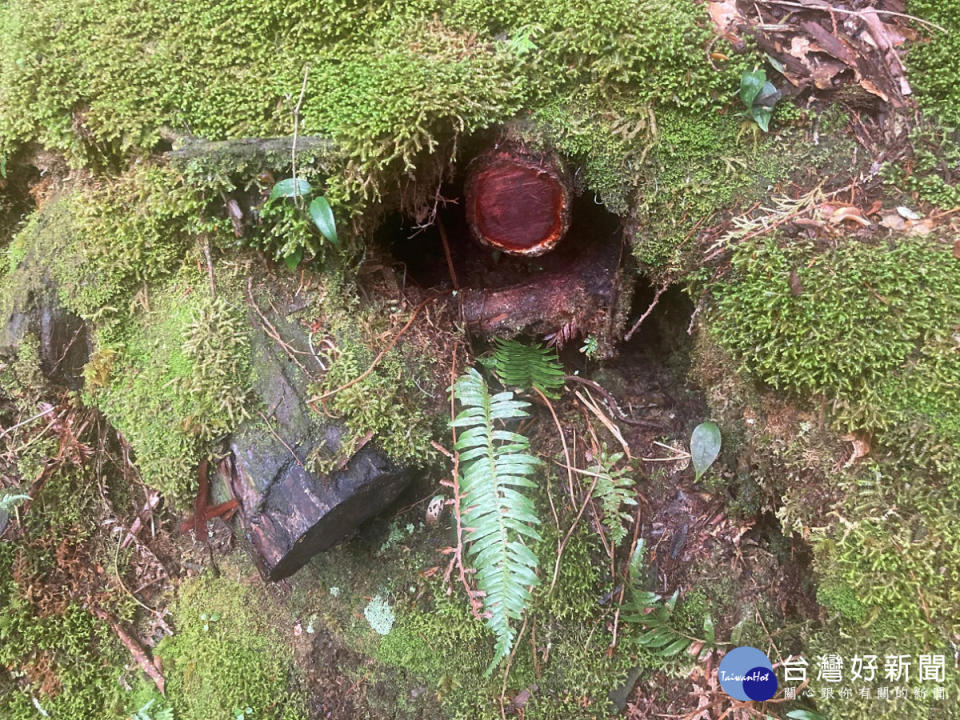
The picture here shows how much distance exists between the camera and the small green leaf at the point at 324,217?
2361mm

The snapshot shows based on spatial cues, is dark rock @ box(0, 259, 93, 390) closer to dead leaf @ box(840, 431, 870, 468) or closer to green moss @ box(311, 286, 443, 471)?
green moss @ box(311, 286, 443, 471)

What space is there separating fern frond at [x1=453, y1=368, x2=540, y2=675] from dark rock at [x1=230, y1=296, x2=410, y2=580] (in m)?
0.39

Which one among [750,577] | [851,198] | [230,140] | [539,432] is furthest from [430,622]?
[851,198]

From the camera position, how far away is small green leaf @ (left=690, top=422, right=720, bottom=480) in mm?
2742

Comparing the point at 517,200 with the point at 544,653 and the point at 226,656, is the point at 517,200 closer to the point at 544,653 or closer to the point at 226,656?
the point at 544,653

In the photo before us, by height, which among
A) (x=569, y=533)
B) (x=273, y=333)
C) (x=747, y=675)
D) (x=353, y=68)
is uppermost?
(x=353, y=68)

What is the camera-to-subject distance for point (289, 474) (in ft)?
8.28

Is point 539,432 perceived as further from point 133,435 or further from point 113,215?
point 113,215

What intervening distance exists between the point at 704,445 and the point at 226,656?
2768 millimetres

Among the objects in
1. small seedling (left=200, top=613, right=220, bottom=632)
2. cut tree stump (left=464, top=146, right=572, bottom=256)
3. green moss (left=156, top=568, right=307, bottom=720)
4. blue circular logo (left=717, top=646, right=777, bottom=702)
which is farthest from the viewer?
small seedling (left=200, top=613, right=220, bottom=632)

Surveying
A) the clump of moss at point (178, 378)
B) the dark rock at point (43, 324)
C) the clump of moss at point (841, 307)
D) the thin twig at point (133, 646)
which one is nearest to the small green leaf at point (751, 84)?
the clump of moss at point (841, 307)

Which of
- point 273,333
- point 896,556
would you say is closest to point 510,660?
point 896,556

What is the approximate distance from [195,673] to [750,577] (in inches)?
119

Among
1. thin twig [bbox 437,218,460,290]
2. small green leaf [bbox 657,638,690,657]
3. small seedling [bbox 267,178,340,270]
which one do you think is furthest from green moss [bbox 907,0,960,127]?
small green leaf [bbox 657,638,690,657]
